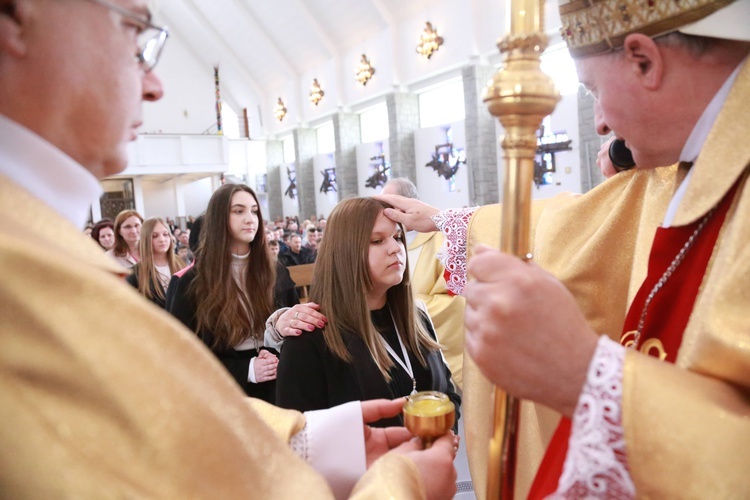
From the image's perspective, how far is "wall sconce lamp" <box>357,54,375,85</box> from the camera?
16.3m

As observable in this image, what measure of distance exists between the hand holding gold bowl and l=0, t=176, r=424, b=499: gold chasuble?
0.37 metres

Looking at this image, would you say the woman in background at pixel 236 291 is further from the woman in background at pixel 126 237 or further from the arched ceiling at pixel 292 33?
the arched ceiling at pixel 292 33

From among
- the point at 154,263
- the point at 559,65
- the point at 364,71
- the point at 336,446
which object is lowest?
the point at 336,446

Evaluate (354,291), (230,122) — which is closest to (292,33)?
(230,122)

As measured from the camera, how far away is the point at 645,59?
3.30 ft

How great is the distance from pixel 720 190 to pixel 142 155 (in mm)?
20676

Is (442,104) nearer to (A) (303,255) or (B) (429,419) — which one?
(A) (303,255)

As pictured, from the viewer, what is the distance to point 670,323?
107 centimetres

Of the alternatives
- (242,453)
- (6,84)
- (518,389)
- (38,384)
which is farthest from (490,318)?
(6,84)

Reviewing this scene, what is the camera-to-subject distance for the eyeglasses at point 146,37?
0.87 m

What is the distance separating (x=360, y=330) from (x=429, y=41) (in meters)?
12.9

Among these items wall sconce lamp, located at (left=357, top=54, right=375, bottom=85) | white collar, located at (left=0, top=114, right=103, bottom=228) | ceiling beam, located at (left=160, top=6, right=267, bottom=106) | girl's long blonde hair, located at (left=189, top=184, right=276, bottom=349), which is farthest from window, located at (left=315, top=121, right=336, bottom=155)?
white collar, located at (left=0, top=114, right=103, bottom=228)

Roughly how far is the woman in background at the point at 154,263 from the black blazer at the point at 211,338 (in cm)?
122

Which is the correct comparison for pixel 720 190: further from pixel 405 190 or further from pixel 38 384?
pixel 405 190
